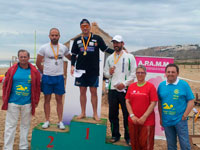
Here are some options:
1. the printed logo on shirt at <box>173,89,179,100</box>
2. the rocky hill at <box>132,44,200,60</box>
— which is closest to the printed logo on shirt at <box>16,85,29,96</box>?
the printed logo on shirt at <box>173,89,179,100</box>

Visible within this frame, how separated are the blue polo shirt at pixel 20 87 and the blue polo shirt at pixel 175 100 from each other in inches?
86.1

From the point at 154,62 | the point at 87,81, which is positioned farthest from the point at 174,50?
the point at 87,81

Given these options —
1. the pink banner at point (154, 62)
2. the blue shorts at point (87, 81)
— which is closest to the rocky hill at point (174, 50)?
the pink banner at point (154, 62)

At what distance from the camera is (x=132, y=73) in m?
3.94

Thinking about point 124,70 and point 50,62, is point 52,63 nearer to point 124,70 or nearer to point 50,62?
point 50,62

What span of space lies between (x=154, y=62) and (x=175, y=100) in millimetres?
2401

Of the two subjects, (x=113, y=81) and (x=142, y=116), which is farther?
(x=113, y=81)

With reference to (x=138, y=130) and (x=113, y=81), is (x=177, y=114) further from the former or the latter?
(x=113, y=81)

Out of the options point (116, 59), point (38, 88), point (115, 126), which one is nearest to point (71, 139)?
point (115, 126)

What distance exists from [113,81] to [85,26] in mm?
1085

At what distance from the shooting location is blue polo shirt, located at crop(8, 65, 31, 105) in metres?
3.84

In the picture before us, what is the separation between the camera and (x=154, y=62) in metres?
5.58

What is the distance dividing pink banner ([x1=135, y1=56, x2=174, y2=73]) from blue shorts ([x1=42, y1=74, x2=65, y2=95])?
2.13 meters

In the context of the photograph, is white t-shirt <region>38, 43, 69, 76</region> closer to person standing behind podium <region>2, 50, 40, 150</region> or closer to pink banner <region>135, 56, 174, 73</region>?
person standing behind podium <region>2, 50, 40, 150</region>
